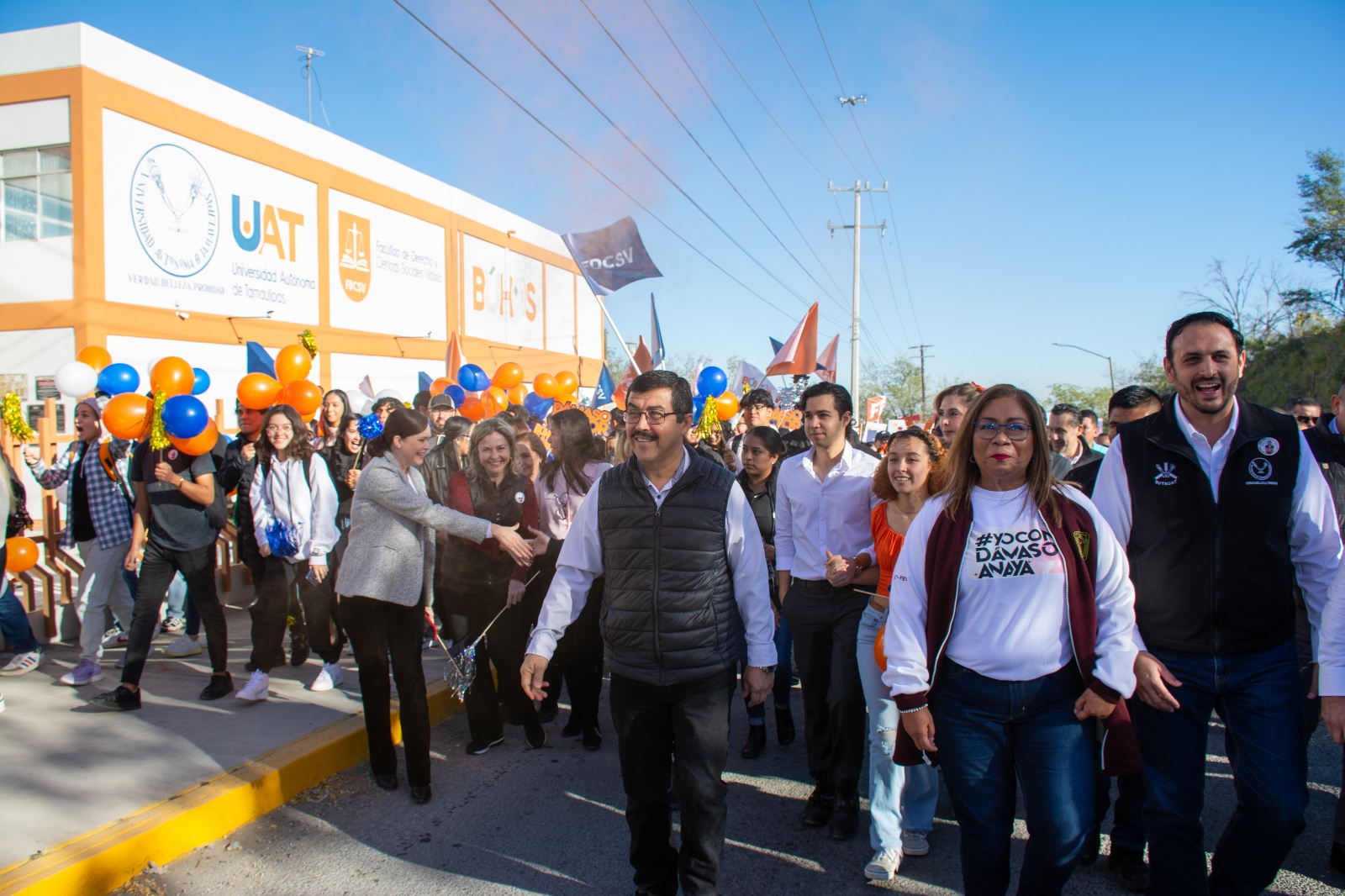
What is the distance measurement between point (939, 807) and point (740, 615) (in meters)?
1.82

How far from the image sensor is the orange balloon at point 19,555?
6.25m

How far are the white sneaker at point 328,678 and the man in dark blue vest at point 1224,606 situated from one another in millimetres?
4890

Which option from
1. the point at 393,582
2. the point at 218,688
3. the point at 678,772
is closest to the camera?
the point at 678,772

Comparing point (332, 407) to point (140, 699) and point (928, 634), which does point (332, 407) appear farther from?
point (928, 634)

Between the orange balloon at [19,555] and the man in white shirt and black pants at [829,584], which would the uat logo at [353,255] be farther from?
the man in white shirt and black pants at [829,584]

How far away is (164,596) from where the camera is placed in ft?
17.2

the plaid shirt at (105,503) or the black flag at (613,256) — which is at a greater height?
the black flag at (613,256)

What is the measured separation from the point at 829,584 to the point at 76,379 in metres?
7.98

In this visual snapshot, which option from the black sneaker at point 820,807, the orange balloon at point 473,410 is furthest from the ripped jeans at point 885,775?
the orange balloon at point 473,410

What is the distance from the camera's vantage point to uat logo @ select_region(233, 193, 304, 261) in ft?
66.0

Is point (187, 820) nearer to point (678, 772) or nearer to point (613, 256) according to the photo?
point (678, 772)

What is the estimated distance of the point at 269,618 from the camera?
545 centimetres

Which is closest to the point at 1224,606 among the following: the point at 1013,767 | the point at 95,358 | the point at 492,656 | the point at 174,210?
the point at 1013,767

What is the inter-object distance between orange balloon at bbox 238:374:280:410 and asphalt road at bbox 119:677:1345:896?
10.7ft
